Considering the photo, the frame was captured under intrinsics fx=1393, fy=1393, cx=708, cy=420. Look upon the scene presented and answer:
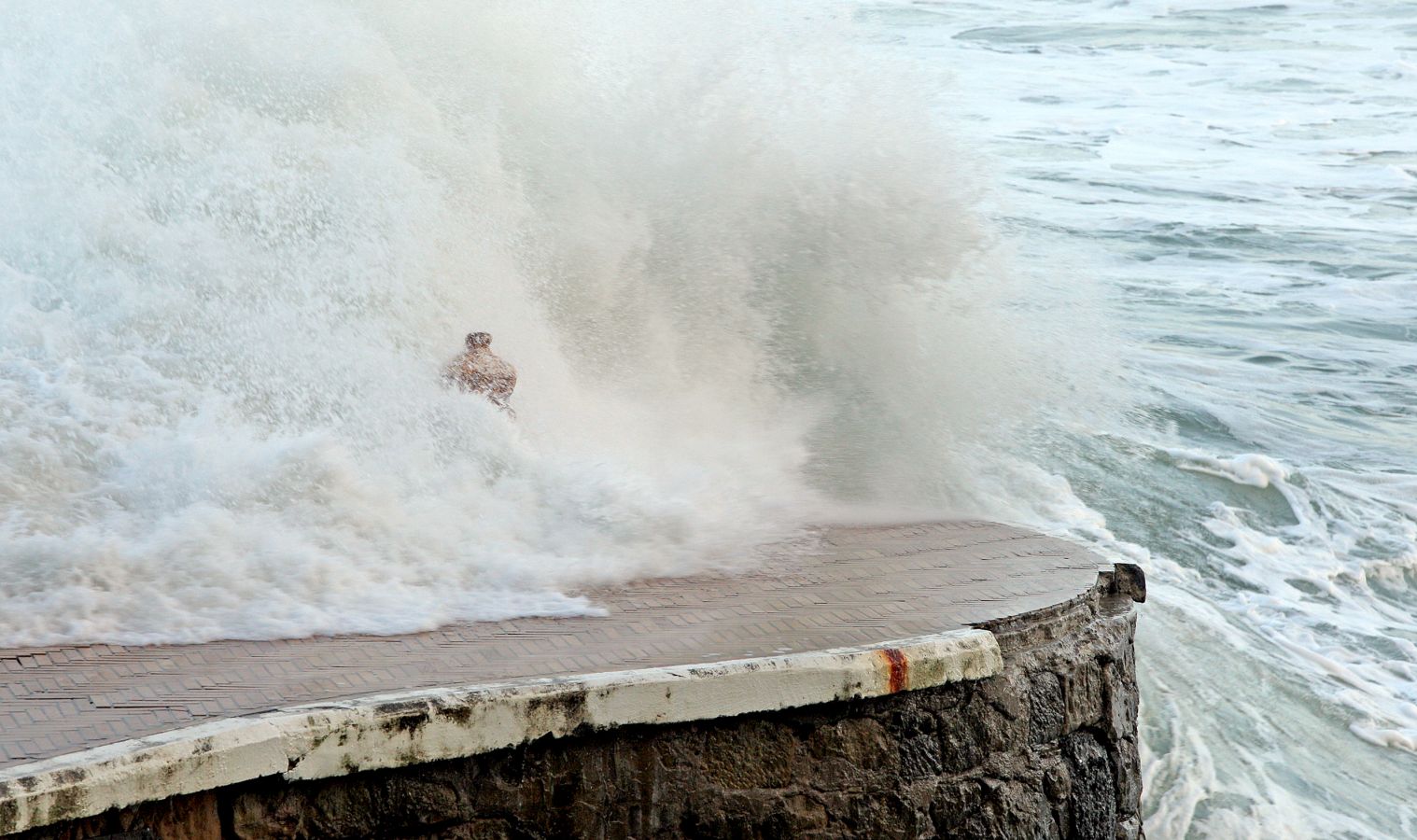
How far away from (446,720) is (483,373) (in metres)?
2.40

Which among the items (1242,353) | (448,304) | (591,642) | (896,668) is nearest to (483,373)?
(448,304)

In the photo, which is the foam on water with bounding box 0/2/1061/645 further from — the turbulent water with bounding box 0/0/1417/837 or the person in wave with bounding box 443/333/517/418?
the person in wave with bounding box 443/333/517/418

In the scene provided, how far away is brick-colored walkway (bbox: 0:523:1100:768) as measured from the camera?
3.35 metres

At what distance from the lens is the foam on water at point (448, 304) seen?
4516mm

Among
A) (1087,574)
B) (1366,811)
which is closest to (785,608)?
(1087,574)

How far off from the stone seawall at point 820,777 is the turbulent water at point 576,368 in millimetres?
810

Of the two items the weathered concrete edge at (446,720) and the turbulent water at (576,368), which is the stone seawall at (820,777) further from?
the turbulent water at (576,368)

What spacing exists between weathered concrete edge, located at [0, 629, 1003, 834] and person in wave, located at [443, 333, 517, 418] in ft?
6.93

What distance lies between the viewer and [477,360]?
18.2 feet

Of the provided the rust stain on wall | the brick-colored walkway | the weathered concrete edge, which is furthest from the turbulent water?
the rust stain on wall

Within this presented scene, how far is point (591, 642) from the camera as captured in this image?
3957mm

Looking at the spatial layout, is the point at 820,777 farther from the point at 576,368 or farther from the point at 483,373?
the point at 576,368

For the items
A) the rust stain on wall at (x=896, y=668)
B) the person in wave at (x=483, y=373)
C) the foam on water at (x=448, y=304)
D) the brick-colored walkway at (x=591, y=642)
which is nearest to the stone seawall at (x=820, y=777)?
the rust stain on wall at (x=896, y=668)

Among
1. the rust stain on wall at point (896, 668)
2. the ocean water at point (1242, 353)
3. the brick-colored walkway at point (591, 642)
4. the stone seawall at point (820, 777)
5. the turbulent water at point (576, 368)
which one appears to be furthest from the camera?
the ocean water at point (1242, 353)
